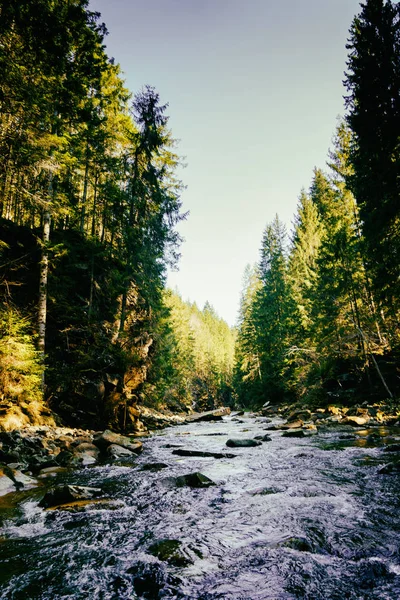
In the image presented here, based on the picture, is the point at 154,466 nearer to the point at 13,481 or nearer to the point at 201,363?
the point at 13,481

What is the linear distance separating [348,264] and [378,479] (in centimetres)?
1725

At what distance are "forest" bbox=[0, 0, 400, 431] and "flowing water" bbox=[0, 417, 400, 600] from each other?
7.22 metres

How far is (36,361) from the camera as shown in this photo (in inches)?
453

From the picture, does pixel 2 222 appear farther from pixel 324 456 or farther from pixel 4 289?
pixel 324 456

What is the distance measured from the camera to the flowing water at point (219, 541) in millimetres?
2723

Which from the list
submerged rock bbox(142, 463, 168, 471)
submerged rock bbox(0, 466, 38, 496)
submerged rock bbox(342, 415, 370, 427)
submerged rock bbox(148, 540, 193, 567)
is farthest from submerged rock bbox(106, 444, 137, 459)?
submerged rock bbox(342, 415, 370, 427)

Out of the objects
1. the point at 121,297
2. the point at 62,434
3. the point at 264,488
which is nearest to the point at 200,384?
the point at 121,297

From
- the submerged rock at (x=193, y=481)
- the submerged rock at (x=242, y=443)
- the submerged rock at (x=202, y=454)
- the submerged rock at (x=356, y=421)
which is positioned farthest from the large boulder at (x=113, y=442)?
the submerged rock at (x=356, y=421)

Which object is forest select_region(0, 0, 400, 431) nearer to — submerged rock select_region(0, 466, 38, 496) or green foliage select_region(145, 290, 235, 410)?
submerged rock select_region(0, 466, 38, 496)

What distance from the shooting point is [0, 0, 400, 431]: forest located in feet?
32.6

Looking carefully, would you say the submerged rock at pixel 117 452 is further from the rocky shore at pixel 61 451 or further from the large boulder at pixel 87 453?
the large boulder at pixel 87 453

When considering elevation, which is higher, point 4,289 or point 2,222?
point 2,222

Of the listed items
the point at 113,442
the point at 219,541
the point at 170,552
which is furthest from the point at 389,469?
the point at 113,442

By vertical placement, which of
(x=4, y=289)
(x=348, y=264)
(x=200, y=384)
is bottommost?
(x=200, y=384)
